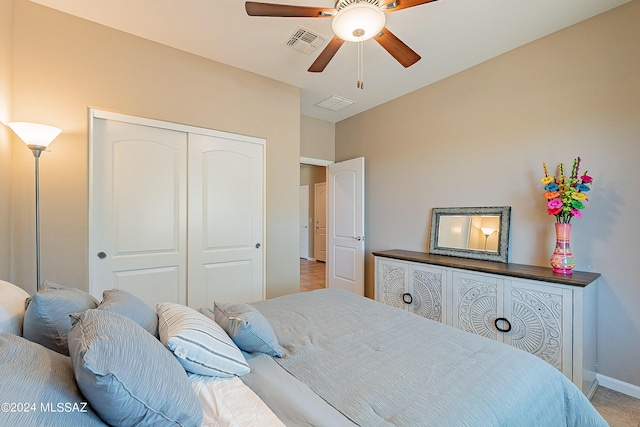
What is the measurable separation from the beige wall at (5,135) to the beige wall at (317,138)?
291cm

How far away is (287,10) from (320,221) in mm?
5820

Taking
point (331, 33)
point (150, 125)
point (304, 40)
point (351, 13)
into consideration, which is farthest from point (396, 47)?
point (150, 125)

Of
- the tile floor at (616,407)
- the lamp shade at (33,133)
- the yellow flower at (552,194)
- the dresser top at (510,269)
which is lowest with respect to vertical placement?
the tile floor at (616,407)

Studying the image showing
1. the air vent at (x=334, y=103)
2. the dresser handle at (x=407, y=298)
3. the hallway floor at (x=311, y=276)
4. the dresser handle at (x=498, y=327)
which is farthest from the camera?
the hallway floor at (x=311, y=276)

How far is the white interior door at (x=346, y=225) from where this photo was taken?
3.86 m

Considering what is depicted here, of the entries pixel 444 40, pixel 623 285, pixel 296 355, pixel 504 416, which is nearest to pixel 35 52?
pixel 296 355

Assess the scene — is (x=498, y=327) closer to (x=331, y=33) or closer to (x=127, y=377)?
(x=127, y=377)

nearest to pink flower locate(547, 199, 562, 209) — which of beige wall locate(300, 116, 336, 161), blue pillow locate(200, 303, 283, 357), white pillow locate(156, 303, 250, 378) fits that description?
blue pillow locate(200, 303, 283, 357)

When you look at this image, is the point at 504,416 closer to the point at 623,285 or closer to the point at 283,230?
the point at 623,285

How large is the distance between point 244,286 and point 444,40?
307 cm

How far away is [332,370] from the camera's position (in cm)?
112

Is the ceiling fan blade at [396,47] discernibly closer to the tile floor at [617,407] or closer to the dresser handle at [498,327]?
the dresser handle at [498,327]

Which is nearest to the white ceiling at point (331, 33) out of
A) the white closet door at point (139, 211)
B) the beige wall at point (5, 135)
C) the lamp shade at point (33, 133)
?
the beige wall at point (5, 135)

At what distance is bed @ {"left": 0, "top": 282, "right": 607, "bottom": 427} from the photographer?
654mm
